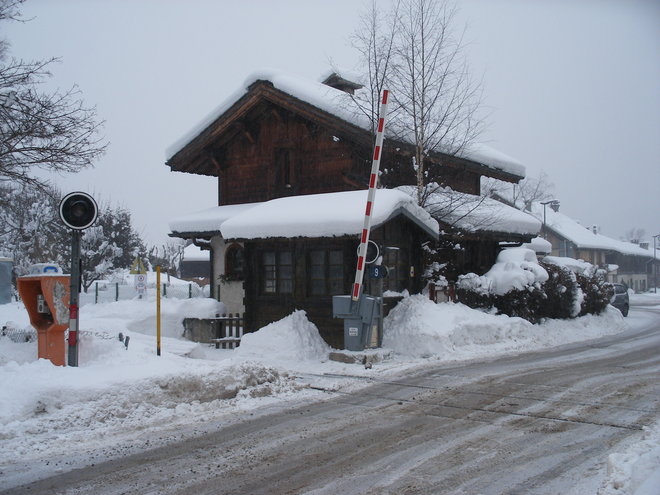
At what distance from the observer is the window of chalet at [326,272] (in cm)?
1481

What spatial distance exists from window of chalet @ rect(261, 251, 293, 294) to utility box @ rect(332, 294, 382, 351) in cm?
323

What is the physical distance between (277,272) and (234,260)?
18.0 feet

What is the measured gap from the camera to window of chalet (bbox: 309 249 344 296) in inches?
583

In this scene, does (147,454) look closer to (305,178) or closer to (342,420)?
(342,420)

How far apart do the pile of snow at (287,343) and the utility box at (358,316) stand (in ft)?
3.48

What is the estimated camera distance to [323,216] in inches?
556

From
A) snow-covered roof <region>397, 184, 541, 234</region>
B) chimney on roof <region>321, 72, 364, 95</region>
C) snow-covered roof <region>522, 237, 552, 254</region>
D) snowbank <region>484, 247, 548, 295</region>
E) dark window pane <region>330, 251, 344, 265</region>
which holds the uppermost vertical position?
chimney on roof <region>321, 72, 364, 95</region>

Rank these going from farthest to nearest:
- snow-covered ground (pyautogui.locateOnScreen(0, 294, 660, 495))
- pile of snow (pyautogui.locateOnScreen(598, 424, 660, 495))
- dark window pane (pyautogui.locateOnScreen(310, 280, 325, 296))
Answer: dark window pane (pyautogui.locateOnScreen(310, 280, 325, 296)), snow-covered ground (pyautogui.locateOnScreen(0, 294, 660, 495)), pile of snow (pyautogui.locateOnScreen(598, 424, 660, 495))

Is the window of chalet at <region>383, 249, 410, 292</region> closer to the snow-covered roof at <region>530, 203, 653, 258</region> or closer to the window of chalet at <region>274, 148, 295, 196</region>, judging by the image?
the window of chalet at <region>274, 148, 295, 196</region>

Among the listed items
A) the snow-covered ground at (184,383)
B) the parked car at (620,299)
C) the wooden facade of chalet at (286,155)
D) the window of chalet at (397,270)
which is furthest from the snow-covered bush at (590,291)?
the window of chalet at (397,270)

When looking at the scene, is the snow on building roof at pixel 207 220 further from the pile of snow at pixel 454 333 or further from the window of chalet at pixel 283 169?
the pile of snow at pixel 454 333

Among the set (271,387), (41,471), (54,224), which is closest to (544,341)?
(271,387)

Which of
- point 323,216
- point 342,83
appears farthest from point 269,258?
point 342,83

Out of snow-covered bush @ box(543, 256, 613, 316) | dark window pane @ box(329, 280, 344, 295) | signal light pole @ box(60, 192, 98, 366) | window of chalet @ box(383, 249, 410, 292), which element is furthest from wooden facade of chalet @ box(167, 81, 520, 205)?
signal light pole @ box(60, 192, 98, 366)
